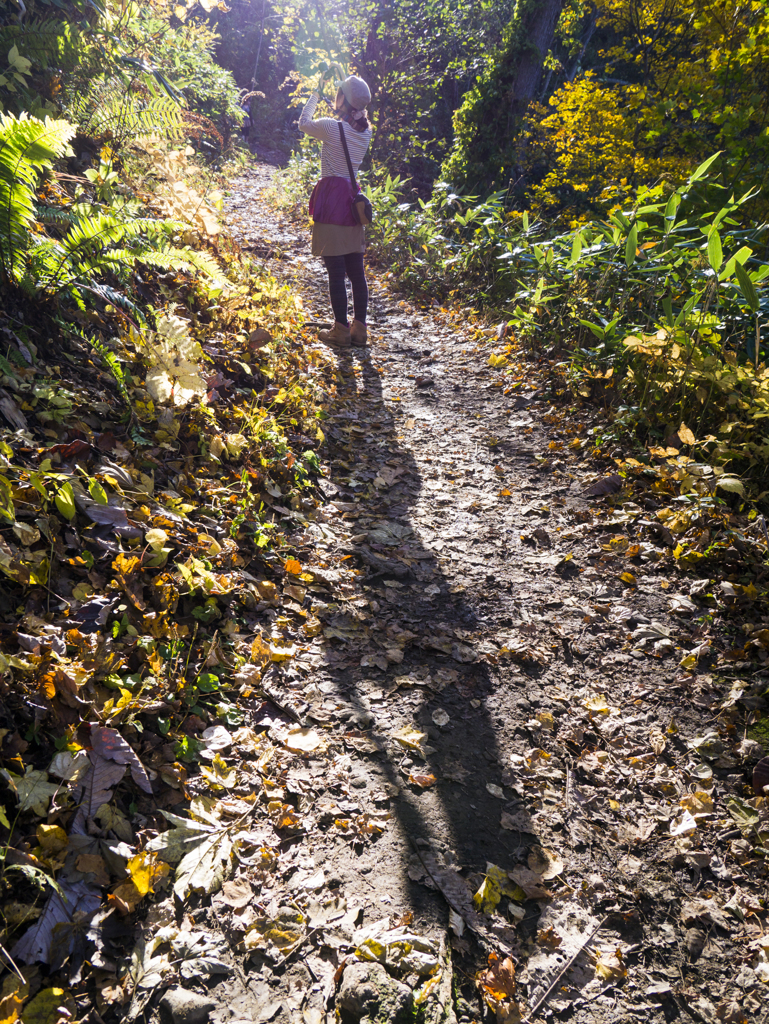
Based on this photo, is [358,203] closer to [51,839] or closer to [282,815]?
[282,815]

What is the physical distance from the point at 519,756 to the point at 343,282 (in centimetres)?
490

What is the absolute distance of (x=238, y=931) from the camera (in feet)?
5.25

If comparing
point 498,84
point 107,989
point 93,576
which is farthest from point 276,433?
point 498,84

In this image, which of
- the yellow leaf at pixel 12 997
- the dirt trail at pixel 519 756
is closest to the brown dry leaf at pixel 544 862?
the dirt trail at pixel 519 756

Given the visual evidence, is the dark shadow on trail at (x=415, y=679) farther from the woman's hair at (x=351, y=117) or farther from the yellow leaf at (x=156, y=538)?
the woman's hair at (x=351, y=117)

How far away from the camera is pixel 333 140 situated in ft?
16.4

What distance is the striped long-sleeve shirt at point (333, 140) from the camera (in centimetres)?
495

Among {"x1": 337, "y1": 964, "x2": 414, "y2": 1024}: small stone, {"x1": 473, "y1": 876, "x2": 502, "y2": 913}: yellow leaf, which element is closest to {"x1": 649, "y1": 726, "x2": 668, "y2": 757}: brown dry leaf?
{"x1": 473, "y1": 876, "x2": 502, "y2": 913}: yellow leaf

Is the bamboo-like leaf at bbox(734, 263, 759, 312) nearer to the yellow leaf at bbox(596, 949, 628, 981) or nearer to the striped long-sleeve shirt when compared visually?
the striped long-sleeve shirt

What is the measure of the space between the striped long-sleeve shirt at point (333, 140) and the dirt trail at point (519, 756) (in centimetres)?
308

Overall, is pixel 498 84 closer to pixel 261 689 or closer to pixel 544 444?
pixel 544 444

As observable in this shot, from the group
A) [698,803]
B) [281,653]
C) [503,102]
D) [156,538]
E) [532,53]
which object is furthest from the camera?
[503,102]

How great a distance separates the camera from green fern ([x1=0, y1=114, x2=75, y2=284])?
238 cm

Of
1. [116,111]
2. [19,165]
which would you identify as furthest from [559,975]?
[116,111]
